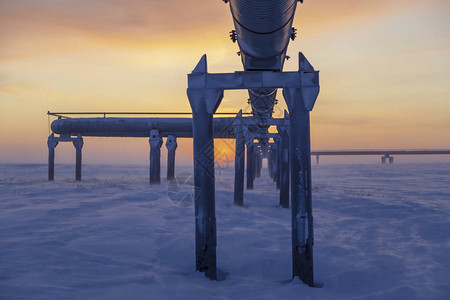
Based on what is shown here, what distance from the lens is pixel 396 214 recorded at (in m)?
9.31

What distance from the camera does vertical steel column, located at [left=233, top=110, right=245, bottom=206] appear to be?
35.4ft

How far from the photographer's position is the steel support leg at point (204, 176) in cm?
453

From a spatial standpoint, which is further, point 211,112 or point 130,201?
point 130,201

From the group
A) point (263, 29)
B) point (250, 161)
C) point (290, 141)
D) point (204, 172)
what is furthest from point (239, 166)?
point (263, 29)

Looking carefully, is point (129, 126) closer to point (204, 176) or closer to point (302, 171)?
point (204, 176)

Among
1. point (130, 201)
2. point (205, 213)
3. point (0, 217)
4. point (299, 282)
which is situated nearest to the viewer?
point (299, 282)

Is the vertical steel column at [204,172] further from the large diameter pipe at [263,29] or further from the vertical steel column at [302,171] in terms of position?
the vertical steel column at [302,171]

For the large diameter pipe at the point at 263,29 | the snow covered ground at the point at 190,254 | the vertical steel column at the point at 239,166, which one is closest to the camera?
the large diameter pipe at the point at 263,29

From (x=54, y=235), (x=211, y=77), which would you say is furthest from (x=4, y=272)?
(x=211, y=77)

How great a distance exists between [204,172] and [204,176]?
56 millimetres

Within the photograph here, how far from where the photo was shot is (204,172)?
4.67 metres

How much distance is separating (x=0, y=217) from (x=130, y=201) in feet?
11.8

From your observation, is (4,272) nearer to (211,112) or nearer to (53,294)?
(53,294)

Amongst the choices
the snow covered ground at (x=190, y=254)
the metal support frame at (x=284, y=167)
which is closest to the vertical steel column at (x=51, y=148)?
the snow covered ground at (x=190, y=254)
